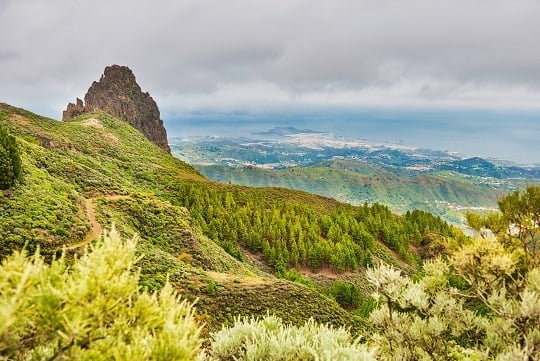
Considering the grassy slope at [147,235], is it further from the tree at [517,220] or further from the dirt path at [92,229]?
the tree at [517,220]

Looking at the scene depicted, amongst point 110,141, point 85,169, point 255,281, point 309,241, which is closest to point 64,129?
point 110,141

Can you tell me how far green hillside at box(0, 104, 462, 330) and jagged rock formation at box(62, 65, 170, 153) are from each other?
82.7 feet

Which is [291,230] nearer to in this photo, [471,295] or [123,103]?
[471,295]

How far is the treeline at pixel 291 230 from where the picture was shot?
68.9 m

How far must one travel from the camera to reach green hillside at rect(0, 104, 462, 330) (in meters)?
26.8

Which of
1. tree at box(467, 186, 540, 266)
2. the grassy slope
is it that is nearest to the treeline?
the grassy slope

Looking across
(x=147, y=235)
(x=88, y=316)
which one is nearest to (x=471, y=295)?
(x=88, y=316)

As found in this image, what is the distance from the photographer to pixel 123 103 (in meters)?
162

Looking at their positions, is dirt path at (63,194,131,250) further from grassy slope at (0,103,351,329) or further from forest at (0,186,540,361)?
forest at (0,186,540,361)

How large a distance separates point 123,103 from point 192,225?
13594 centimetres

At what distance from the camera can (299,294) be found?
34344mm

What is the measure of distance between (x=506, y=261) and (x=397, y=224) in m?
90.4

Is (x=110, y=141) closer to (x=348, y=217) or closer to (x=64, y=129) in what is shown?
(x=64, y=129)

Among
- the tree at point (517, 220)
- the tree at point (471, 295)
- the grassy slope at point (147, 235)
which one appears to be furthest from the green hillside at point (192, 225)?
the tree at point (471, 295)
